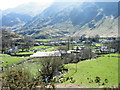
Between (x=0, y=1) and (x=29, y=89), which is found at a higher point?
(x=0, y=1)

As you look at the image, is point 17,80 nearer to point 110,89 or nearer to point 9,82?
point 9,82

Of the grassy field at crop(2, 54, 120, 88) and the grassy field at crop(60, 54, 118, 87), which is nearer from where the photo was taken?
the grassy field at crop(60, 54, 118, 87)

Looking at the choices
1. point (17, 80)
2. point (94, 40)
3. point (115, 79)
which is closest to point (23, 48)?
point (94, 40)

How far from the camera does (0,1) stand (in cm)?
1166

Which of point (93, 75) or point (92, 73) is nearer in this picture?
point (93, 75)

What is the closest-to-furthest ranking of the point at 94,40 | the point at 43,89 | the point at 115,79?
the point at 43,89
the point at 115,79
the point at 94,40

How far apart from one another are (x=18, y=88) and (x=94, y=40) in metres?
127

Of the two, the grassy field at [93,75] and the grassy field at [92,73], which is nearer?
the grassy field at [93,75]

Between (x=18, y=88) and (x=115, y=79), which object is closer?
(x=18, y=88)

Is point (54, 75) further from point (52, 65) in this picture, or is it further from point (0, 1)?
point (0, 1)

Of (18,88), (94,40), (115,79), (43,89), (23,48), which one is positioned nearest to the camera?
(43,89)

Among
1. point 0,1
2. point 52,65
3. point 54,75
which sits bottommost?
point 54,75

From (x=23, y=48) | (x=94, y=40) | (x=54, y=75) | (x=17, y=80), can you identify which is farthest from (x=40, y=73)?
(x=94, y=40)

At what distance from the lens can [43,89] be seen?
1255 cm
